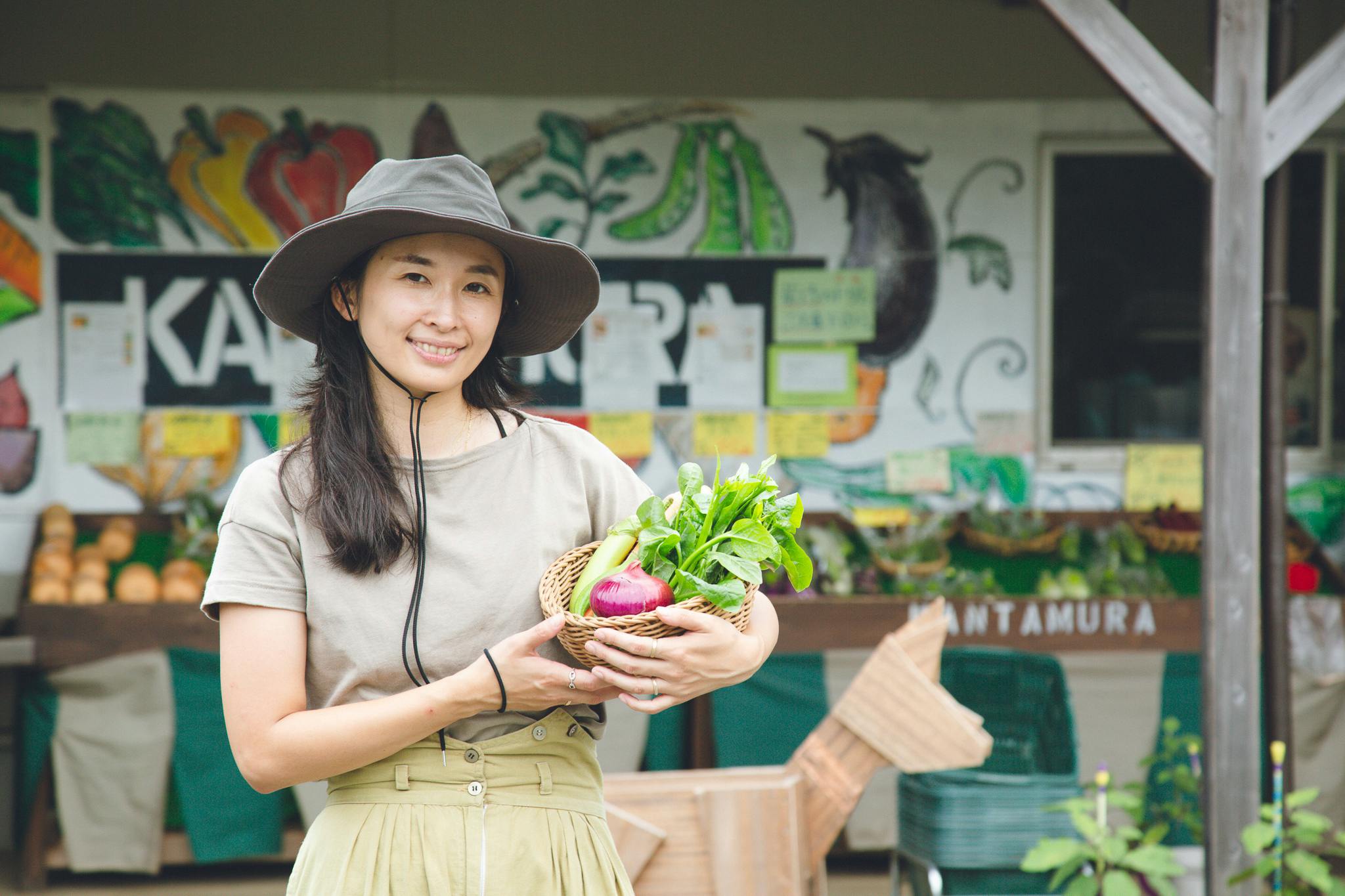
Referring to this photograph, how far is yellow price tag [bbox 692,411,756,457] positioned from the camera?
5531mm

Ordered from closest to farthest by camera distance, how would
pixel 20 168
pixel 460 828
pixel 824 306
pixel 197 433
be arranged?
1. pixel 460 828
2. pixel 20 168
3. pixel 197 433
4. pixel 824 306

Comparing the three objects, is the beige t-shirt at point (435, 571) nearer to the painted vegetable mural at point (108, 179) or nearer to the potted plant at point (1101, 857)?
the potted plant at point (1101, 857)

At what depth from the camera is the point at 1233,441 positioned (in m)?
3.57

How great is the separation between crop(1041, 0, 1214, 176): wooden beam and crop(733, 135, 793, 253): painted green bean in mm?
2209

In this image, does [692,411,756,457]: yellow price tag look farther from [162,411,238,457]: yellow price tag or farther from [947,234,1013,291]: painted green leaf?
[162,411,238,457]: yellow price tag

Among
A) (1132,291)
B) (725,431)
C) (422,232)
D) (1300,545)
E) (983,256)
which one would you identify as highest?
(983,256)

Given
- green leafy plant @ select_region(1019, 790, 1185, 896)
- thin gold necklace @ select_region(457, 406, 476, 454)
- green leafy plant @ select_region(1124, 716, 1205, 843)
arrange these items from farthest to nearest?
green leafy plant @ select_region(1124, 716, 1205, 843) < green leafy plant @ select_region(1019, 790, 1185, 896) < thin gold necklace @ select_region(457, 406, 476, 454)

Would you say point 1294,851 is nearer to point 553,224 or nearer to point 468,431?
point 468,431

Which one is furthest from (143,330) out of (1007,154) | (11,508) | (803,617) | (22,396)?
(1007,154)

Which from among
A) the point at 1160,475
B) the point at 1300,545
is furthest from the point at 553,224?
the point at 1300,545

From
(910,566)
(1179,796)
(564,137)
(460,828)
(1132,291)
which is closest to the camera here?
(460,828)

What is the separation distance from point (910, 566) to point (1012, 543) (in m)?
0.55

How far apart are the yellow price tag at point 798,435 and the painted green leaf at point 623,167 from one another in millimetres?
1245

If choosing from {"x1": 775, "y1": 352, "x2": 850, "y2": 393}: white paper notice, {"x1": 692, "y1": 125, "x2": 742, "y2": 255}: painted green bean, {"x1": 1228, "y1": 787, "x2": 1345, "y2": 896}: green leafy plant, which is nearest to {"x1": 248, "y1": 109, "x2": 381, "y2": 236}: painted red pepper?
{"x1": 692, "y1": 125, "x2": 742, "y2": 255}: painted green bean
